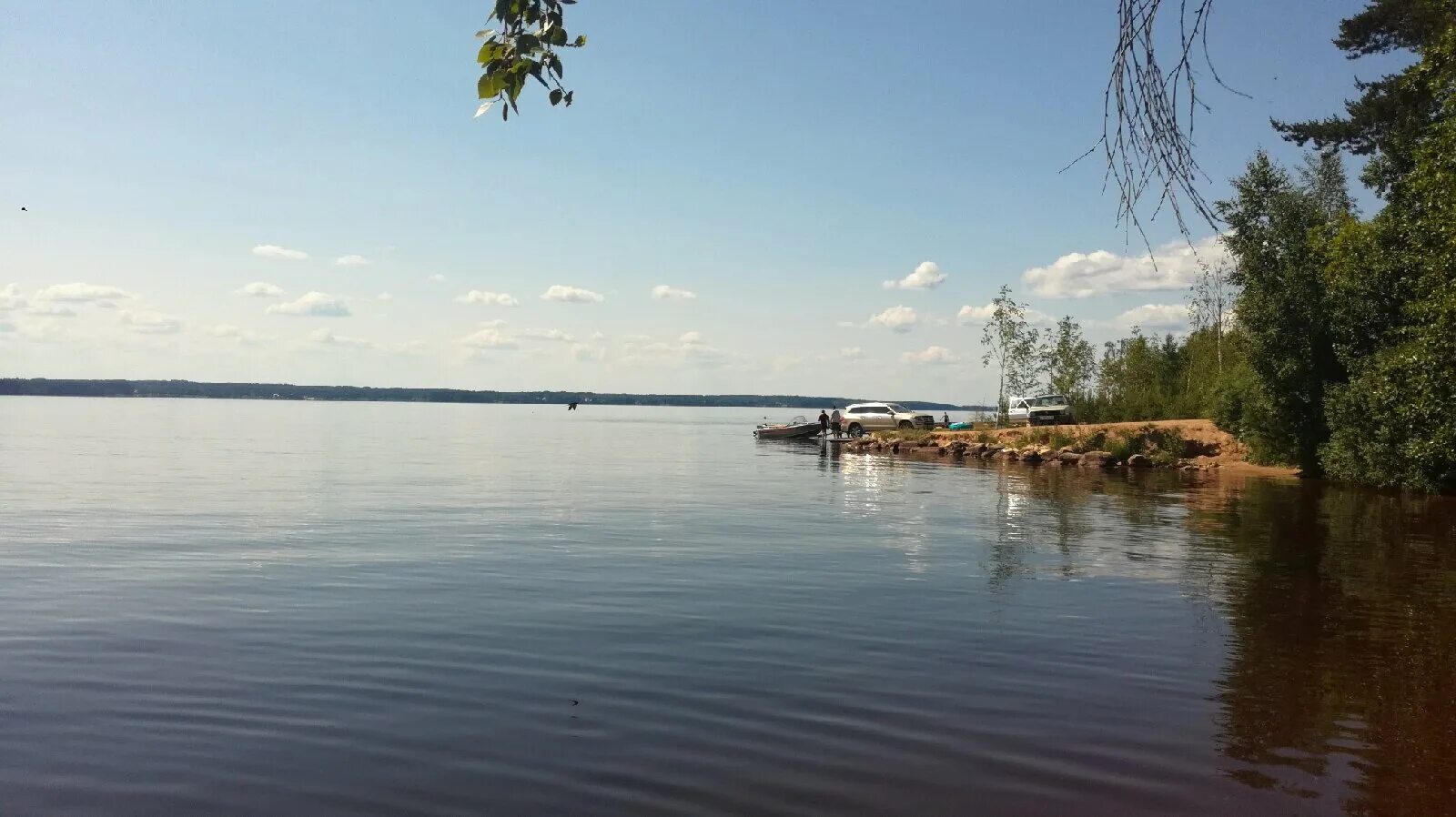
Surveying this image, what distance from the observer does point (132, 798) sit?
662 centimetres

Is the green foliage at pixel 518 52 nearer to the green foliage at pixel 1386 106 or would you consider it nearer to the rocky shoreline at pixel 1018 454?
the green foliage at pixel 1386 106

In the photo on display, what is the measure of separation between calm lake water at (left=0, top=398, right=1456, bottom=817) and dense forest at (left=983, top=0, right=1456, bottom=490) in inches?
266

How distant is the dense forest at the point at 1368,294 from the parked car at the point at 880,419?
1149 inches

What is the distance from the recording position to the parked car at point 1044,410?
6694cm

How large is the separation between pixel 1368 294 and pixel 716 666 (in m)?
31.7

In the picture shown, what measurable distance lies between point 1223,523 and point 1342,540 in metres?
3.48

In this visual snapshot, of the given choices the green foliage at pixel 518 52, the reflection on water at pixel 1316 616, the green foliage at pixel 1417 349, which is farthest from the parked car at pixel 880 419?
the green foliage at pixel 518 52

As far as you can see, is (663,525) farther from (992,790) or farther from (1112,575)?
(992,790)

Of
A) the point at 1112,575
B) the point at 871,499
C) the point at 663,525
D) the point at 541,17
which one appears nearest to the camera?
the point at 541,17

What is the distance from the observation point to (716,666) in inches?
398

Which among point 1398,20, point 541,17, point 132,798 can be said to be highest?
point 1398,20

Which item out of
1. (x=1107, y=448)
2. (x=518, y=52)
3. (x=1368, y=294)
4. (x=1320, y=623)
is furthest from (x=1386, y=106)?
(x=518, y=52)

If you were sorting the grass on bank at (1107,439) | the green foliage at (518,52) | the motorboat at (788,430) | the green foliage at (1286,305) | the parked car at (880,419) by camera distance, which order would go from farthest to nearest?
the motorboat at (788,430) → the parked car at (880,419) → the grass on bank at (1107,439) → the green foliage at (1286,305) → the green foliage at (518,52)

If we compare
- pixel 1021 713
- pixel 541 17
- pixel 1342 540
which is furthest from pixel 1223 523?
pixel 541 17
